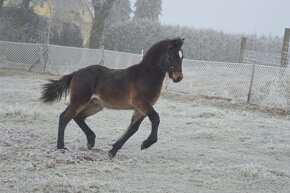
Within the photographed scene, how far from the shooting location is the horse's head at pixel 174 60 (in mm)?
6793

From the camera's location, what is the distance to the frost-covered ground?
5.57m

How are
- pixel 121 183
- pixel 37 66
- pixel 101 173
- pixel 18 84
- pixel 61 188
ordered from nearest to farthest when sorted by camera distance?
pixel 61 188, pixel 121 183, pixel 101 173, pixel 18 84, pixel 37 66

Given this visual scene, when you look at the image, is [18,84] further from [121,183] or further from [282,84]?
[121,183]

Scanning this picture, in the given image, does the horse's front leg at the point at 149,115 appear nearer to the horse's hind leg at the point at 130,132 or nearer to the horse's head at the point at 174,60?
the horse's hind leg at the point at 130,132

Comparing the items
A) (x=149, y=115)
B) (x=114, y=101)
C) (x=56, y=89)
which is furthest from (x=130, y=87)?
(x=56, y=89)

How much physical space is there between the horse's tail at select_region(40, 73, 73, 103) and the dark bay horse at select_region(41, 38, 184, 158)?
0.50 feet

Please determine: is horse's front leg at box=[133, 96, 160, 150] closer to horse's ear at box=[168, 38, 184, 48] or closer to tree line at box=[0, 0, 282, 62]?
horse's ear at box=[168, 38, 184, 48]

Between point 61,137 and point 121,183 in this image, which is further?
point 61,137

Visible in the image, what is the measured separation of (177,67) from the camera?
680cm

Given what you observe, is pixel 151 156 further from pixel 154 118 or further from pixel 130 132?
pixel 154 118

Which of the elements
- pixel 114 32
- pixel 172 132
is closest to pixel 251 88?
pixel 172 132

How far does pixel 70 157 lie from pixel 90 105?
48.2 inches

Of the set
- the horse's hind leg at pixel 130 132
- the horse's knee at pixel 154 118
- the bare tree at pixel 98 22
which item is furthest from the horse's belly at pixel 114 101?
the bare tree at pixel 98 22

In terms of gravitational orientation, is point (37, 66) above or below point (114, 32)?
below
